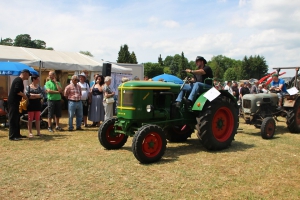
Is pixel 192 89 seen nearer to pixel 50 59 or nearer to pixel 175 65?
pixel 50 59

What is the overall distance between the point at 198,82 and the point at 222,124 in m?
1.09

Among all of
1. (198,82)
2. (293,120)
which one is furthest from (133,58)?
(198,82)

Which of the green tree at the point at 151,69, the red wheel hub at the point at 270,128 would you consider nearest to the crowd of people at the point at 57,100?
the red wheel hub at the point at 270,128

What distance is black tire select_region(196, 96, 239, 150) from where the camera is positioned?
5723 mm

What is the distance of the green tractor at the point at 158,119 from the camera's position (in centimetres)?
504

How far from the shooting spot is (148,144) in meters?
4.98

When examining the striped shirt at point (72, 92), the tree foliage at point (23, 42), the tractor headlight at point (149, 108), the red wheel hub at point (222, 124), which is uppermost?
the tree foliage at point (23, 42)

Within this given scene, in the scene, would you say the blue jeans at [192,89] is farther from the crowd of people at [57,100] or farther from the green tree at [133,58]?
the green tree at [133,58]

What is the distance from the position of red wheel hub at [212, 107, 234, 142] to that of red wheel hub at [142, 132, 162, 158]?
152 centimetres

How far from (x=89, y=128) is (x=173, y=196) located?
5970 millimetres

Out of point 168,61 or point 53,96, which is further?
point 168,61

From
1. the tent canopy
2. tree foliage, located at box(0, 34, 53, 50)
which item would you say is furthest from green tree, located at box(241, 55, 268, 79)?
the tent canopy

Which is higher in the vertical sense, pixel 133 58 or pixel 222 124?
pixel 133 58

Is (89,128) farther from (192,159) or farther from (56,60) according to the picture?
(56,60)
